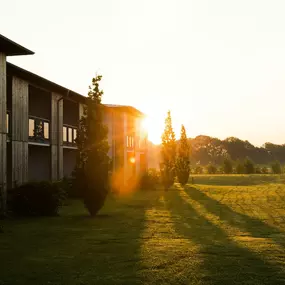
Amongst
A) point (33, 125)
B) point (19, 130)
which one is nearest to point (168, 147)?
point (33, 125)

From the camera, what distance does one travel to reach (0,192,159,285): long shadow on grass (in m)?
8.20

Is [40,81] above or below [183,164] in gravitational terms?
above

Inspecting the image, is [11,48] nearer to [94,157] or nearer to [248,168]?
[94,157]

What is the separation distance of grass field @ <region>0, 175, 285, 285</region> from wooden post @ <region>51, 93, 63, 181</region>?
9170 mm

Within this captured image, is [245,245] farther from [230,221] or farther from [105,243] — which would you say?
[230,221]

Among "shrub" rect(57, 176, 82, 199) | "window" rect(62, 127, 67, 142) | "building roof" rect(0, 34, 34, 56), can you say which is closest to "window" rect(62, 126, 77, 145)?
"window" rect(62, 127, 67, 142)

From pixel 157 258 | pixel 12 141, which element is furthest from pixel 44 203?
pixel 157 258

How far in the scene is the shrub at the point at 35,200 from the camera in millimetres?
18828

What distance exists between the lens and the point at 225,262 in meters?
9.09

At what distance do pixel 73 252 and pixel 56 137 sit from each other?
18121mm

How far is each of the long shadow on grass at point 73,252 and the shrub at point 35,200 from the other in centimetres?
197

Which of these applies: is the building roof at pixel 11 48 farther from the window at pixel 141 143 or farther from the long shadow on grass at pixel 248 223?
the window at pixel 141 143

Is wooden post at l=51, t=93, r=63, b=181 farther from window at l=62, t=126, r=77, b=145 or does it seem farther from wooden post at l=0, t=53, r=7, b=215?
wooden post at l=0, t=53, r=7, b=215

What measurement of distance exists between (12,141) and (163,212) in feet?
28.4
